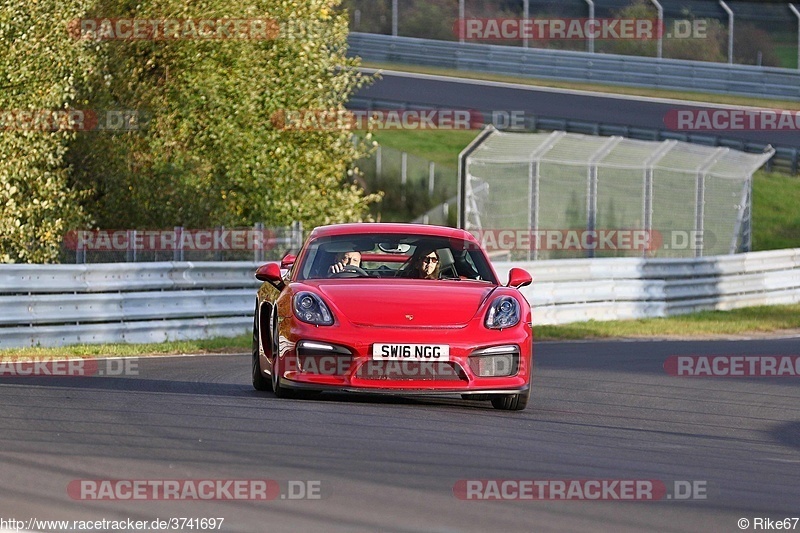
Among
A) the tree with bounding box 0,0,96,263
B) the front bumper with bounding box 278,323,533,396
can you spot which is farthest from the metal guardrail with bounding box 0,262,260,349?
the front bumper with bounding box 278,323,533,396

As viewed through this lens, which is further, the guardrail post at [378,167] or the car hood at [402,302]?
the guardrail post at [378,167]

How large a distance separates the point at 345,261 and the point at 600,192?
50.5 feet

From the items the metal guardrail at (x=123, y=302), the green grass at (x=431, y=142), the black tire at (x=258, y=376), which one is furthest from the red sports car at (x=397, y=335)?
Result: the green grass at (x=431, y=142)

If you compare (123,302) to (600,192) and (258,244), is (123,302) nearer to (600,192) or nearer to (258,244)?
(258,244)

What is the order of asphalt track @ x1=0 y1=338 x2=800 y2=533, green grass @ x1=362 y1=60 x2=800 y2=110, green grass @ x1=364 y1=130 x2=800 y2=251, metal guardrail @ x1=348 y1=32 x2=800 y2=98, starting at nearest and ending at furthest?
asphalt track @ x1=0 y1=338 x2=800 y2=533 < green grass @ x1=364 y1=130 x2=800 y2=251 < green grass @ x1=362 y1=60 x2=800 y2=110 < metal guardrail @ x1=348 y1=32 x2=800 y2=98

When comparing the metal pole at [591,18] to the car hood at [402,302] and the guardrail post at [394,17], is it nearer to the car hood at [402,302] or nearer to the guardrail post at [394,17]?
the guardrail post at [394,17]

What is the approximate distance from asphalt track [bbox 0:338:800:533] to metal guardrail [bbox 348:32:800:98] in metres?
25.3

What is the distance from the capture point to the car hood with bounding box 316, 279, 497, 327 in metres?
9.05

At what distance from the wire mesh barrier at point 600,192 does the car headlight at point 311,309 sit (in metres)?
14.3

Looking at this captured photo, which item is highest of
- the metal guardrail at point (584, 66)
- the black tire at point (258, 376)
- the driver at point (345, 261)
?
the metal guardrail at point (584, 66)

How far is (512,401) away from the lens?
31.0 ft

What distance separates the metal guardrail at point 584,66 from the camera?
1406 inches

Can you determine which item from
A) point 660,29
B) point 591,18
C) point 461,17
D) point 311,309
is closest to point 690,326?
point 311,309

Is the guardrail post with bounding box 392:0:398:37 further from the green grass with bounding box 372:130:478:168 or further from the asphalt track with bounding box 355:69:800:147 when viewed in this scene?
the green grass with bounding box 372:130:478:168
